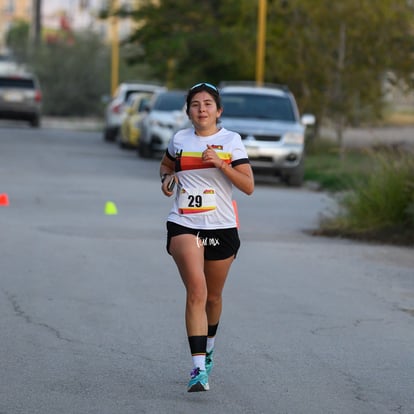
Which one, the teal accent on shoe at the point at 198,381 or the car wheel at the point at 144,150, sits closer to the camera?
the teal accent on shoe at the point at 198,381

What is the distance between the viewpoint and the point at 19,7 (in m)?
144

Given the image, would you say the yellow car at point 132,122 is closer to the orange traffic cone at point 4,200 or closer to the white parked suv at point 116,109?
the white parked suv at point 116,109

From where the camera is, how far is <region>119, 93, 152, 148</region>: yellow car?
116ft

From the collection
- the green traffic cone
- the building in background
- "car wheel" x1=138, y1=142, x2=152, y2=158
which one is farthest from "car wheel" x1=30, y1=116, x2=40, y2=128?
the building in background

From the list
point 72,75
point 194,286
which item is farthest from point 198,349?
point 72,75

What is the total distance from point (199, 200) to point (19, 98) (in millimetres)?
39219

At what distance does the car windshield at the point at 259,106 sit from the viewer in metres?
25.4

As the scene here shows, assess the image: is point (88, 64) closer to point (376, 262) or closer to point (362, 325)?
point (376, 262)

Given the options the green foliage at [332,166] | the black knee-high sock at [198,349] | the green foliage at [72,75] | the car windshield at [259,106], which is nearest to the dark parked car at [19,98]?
the green foliage at [332,166]

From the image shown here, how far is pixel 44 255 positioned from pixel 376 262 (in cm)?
339

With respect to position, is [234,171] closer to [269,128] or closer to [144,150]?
[269,128]

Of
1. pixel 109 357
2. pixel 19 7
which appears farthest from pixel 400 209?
pixel 19 7

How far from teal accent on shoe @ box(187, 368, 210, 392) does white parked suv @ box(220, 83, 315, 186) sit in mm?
16624

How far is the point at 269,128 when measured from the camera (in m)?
24.5
